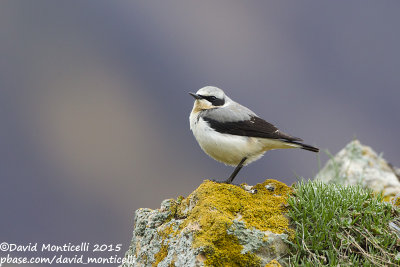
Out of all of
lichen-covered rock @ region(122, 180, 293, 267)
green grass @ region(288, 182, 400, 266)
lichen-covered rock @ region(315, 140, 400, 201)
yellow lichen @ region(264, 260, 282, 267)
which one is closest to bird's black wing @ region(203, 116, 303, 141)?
lichen-covered rock @ region(122, 180, 293, 267)

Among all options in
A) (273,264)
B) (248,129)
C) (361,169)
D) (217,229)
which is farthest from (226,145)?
(361,169)

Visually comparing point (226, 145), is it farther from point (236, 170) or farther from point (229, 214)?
point (229, 214)

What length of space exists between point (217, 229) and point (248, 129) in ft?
8.31

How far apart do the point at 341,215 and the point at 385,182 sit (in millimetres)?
5542

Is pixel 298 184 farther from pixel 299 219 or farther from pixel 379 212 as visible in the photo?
pixel 379 212

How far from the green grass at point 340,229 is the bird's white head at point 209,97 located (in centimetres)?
239

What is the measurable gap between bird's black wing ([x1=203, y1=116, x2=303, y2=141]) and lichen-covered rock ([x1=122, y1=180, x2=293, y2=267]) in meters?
1.09

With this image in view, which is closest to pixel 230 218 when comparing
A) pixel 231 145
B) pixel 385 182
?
pixel 231 145

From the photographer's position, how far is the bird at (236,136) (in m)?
7.47

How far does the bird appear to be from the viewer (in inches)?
294

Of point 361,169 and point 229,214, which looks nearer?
point 229,214

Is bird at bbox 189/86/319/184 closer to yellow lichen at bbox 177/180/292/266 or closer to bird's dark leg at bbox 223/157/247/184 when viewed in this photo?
bird's dark leg at bbox 223/157/247/184

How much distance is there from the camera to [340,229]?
5.85 meters

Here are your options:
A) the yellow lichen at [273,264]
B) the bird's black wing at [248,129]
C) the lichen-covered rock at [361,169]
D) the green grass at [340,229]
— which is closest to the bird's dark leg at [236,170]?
the bird's black wing at [248,129]
